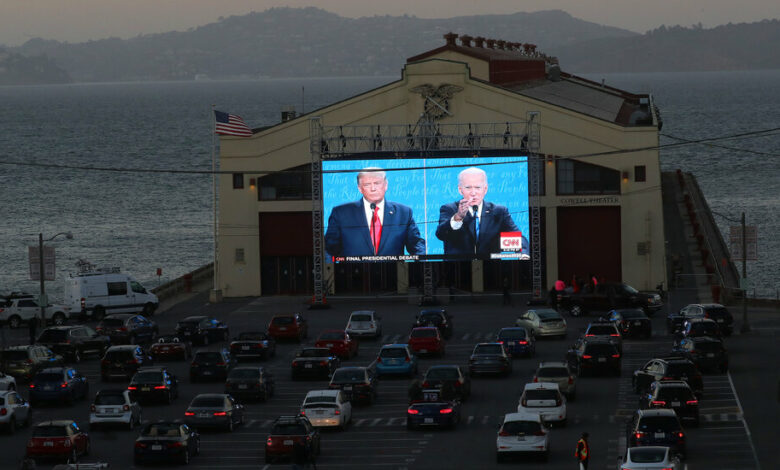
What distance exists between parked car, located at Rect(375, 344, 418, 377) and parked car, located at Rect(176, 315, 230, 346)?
13.6 m

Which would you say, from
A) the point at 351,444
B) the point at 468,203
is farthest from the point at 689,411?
the point at 468,203

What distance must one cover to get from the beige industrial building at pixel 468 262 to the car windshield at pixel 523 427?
40131 mm

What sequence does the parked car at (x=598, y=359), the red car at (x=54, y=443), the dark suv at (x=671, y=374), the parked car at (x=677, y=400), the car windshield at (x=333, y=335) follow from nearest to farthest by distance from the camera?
the red car at (x=54, y=443)
the parked car at (x=677, y=400)
the dark suv at (x=671, y=374)
the parked car at (x=598, y=359)
the car windshield at (x=333, y=335)

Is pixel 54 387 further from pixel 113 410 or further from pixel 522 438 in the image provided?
pixel 522 438

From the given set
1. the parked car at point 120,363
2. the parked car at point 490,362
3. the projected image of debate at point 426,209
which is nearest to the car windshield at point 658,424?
the parked car at point 490,362

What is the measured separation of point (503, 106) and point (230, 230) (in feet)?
55.3

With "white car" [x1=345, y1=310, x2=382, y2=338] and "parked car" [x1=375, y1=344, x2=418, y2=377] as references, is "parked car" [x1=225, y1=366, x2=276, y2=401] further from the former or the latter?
"white car" [x1=345, y1=310, x2=382, y2=338]

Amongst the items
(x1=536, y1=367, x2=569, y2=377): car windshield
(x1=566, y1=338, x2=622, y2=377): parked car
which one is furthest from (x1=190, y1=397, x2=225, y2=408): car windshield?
(x1=566, y1=338, x2=622, y2=377): parked car

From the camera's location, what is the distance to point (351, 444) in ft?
135

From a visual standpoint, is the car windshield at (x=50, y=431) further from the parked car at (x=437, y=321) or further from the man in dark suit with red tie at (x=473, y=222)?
the man in dark suit with red tie at (x=473, y=222)

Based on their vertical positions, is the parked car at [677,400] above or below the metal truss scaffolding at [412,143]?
below

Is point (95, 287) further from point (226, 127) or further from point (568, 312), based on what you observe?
point (568, 312)

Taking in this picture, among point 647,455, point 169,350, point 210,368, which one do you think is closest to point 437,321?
point 169,350

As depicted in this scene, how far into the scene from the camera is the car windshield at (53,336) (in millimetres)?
59531
